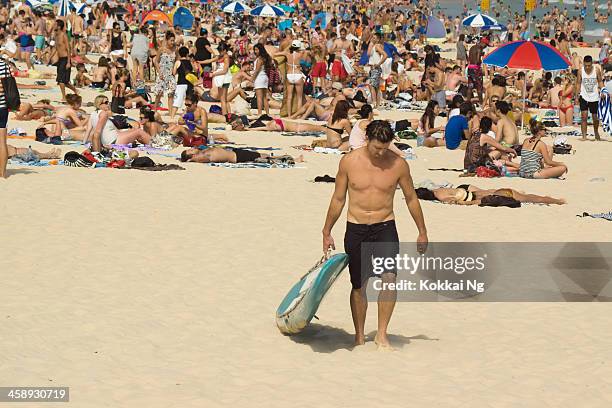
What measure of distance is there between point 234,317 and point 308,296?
0.90m

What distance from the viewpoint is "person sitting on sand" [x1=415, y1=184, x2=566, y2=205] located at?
11797 millimetres

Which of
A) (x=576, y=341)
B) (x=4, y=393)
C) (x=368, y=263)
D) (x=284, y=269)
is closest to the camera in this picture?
(x=4, y=393)

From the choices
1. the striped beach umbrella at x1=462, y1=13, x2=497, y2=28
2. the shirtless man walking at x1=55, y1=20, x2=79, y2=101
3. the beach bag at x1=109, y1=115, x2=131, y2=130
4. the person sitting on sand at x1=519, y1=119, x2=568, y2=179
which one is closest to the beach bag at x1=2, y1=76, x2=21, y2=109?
the beach bag at x1=109, y1=115, x2=131, y2=130

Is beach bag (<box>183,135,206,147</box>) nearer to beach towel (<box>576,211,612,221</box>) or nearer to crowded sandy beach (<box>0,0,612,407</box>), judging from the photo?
crowded sandy beach (<box>0,0,612,407</box>)

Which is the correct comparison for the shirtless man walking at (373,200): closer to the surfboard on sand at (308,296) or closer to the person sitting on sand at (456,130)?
the surfboard on sand at (308,296)

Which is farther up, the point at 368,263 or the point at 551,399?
the point at 368,263

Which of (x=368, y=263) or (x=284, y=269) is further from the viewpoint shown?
(x=284, y=269)

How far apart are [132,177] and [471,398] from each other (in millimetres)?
7545

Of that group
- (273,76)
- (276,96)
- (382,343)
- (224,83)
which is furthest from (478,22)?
(382,343)

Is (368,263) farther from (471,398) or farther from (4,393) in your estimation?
(4,393)

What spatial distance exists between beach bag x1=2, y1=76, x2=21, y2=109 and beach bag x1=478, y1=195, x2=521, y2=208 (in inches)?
183

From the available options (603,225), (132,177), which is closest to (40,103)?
(132,177)

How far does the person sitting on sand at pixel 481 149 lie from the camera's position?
45.6 feet

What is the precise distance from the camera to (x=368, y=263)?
21.6 feet
